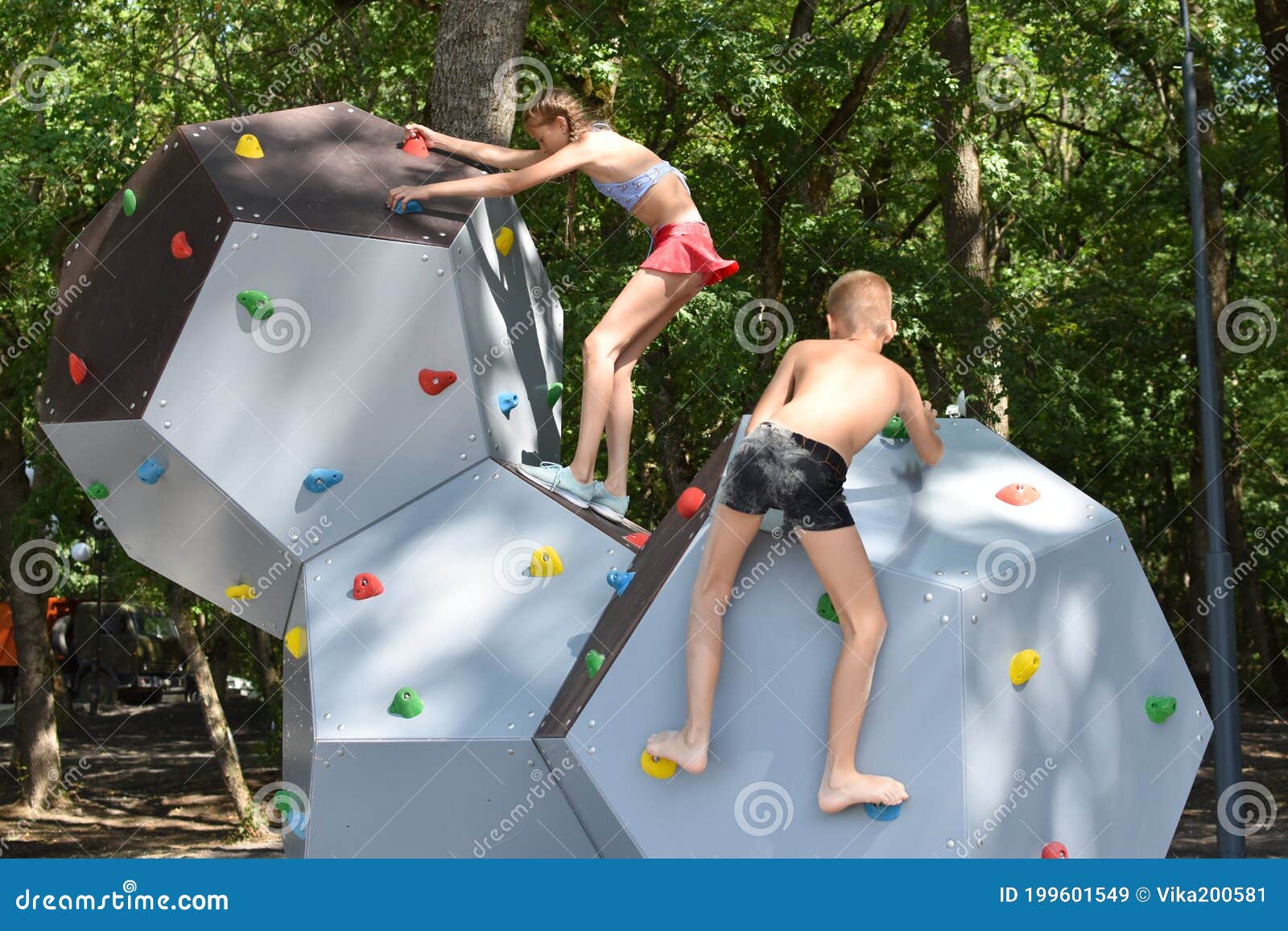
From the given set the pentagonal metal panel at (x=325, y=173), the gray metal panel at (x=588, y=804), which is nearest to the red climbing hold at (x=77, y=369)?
the pentagonal metal panel at (x=325, y=173)

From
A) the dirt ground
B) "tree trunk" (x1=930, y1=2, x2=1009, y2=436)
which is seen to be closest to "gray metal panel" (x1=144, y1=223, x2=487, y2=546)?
"tree trunk" (x1=930, y1=2, x2=1009, y2=436)

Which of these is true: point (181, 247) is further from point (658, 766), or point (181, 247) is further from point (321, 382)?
point (658, 766)

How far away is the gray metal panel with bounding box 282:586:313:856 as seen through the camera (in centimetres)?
476

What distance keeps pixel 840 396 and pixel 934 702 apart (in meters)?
0.97

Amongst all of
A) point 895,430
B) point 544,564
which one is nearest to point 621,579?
point 544,564

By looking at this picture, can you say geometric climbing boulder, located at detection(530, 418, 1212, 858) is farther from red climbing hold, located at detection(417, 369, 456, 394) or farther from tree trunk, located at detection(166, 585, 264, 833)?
tree trunk, located at detection(166, 585, 264, 833)

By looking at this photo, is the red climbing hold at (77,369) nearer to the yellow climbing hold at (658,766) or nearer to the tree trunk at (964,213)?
the yellow climbing hold at (658,766)

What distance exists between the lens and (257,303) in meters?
5.19

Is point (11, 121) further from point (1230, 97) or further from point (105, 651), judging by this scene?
point (105, 651)

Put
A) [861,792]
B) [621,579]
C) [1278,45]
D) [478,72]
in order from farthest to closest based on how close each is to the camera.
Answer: [1278,45] → [478,72] → [621,579] → [861,792]

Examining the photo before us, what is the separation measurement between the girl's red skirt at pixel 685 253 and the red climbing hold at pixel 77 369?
2.33 meters

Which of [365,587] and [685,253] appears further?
[685,253]

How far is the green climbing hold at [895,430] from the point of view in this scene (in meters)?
4.67

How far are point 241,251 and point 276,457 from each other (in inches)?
31.5
